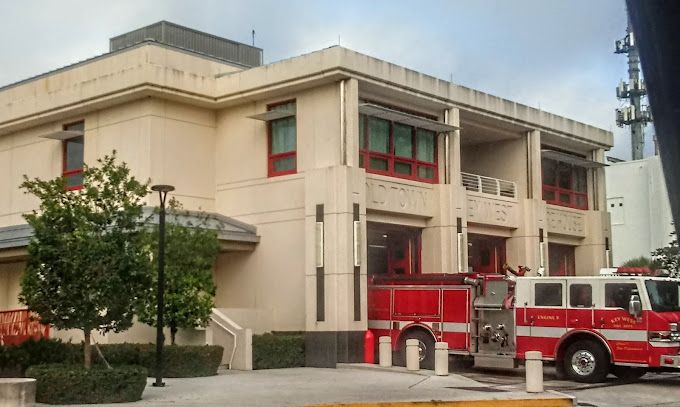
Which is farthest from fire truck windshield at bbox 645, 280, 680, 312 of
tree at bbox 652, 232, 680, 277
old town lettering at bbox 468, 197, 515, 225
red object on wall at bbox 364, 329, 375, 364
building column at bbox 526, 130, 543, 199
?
tree at bbox 652, 232, 680, 277

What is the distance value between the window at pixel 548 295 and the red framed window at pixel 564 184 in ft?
49.7

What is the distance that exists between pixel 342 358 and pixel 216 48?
13777mm

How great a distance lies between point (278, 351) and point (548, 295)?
768 cm

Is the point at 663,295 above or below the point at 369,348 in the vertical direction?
above

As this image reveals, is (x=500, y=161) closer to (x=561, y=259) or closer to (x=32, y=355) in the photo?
(x=561, y=259)

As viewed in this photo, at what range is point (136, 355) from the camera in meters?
20.5

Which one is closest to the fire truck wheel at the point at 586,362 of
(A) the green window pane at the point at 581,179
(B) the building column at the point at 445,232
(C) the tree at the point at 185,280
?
(B) the building column at the point at 445,232

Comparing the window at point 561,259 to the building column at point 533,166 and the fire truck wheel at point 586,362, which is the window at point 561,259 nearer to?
the building column at point 533,166

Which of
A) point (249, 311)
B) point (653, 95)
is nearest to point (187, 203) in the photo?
point (249, 311)

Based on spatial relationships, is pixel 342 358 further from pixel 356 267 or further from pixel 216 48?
pixel 216 48

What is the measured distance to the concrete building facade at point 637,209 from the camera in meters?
51.4

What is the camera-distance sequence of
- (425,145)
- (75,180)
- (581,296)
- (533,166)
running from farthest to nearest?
1. (533,166)
2. (75,180)
3. (425,145)
4. (581,296)

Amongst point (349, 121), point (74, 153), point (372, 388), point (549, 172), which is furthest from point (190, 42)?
point (372, 388)

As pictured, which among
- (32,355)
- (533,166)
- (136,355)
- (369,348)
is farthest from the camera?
(533,166)
